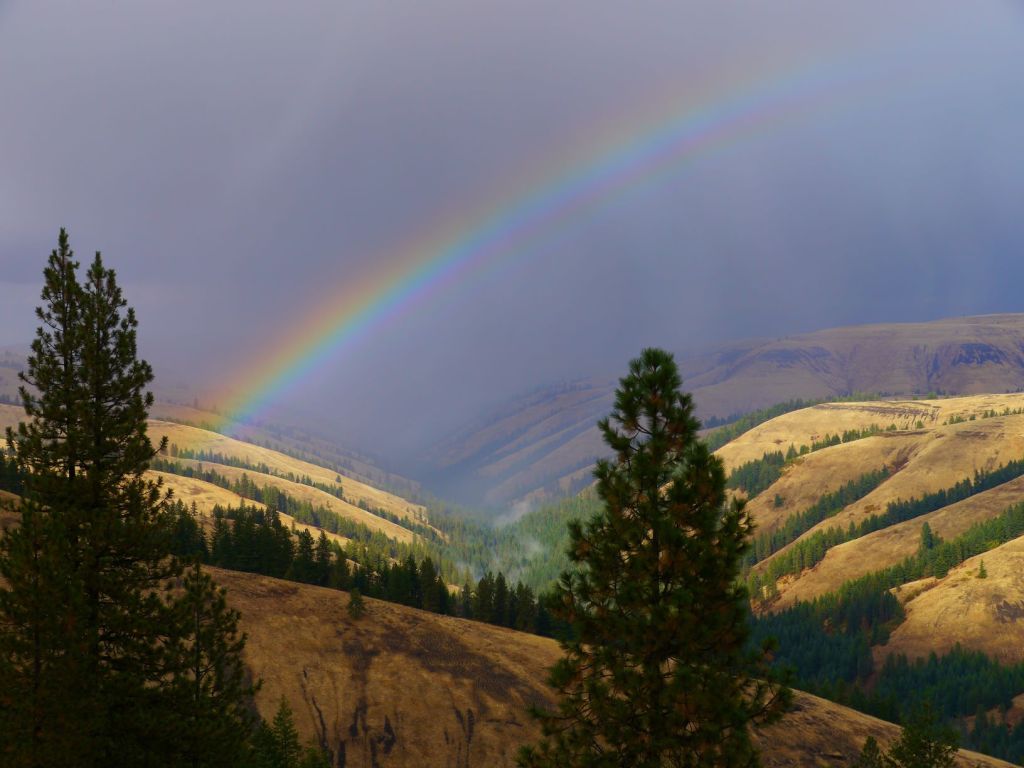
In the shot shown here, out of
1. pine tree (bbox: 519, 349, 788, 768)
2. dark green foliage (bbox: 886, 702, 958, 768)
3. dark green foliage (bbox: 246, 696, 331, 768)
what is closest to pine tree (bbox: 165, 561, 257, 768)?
pine tree (bbox: 519, 349, 788, 768)

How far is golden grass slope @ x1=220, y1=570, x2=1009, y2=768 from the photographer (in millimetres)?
84750

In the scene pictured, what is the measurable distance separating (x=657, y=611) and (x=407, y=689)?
83.2 m

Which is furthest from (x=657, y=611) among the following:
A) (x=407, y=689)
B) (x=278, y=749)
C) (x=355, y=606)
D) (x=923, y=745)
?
(x=355, y=606)

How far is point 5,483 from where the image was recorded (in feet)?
422

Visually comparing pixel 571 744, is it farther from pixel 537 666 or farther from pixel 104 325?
pixel 537 666

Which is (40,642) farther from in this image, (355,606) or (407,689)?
(355,606)

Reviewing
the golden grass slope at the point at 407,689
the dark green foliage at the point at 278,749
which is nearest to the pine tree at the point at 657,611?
the dark green foliage at the point at 278,749

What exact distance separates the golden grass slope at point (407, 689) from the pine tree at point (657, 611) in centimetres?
7178

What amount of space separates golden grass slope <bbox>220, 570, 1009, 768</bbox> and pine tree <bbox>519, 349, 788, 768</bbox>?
71784 millimetres

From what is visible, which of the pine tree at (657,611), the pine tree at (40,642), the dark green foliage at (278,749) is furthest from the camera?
the dark green foliage at (278,749)

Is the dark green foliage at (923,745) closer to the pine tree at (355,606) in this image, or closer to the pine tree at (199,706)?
the pine tree at (199,706)

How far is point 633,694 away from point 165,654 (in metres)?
17.1

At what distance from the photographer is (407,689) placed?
3642 inches

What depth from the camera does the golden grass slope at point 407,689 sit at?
278ft
